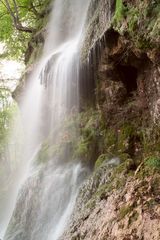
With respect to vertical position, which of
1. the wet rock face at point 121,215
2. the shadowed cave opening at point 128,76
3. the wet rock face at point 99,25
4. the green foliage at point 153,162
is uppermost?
the wet rock face at point 99,25

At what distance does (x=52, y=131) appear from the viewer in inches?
454

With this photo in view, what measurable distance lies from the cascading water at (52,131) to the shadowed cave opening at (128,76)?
1.50 m

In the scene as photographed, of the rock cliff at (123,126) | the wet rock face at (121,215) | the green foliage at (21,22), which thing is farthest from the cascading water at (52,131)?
the green foliage at (21,22)

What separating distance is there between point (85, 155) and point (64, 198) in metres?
1.40

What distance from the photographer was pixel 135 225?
432 centimetres

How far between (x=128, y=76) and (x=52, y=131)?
13.3 ft

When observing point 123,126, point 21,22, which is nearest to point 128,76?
point 123,126

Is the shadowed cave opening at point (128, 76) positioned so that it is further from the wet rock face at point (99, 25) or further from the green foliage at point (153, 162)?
the green foliage at point (153, 162)

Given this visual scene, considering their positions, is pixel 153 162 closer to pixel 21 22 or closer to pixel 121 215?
pixel 121 215

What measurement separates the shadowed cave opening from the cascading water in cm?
150

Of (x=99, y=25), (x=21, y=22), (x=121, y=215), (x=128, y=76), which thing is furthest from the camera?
(x=21, y=22)

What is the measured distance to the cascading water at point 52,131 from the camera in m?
7.69

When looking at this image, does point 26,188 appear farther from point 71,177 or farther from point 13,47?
point 13,47

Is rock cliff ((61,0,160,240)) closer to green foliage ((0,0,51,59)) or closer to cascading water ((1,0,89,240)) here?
cascading water ((1,0,89,240))
